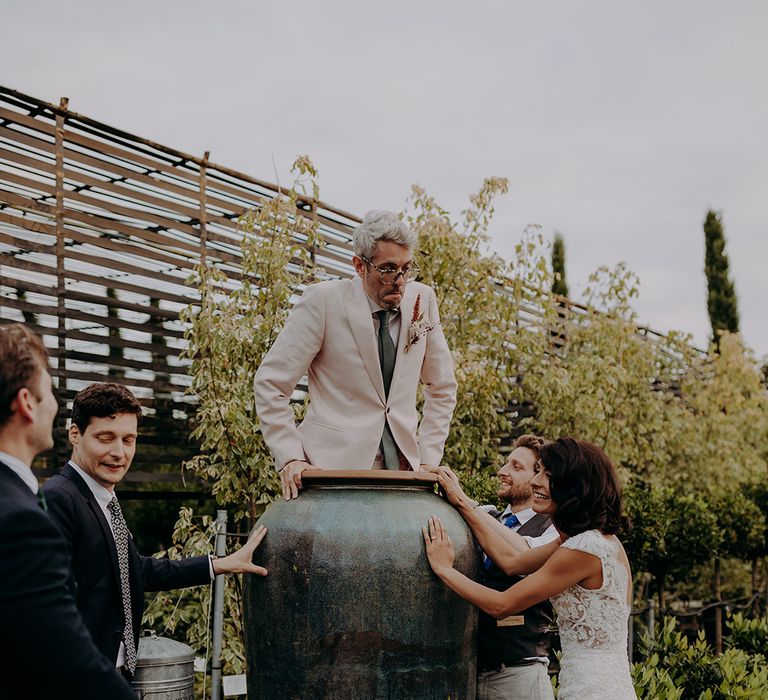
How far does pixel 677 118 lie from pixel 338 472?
569 cm

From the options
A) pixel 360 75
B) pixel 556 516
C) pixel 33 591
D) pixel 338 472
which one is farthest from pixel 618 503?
pixel 360 75

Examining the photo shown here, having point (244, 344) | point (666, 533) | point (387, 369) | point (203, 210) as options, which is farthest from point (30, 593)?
point (666, 533)

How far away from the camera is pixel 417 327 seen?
3.07m

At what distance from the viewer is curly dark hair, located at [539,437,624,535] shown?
9.10 ft

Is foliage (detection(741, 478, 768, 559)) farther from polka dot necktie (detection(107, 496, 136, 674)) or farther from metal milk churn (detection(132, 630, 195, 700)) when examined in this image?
polka dot necktie (detection(107, 496, 136, 674))

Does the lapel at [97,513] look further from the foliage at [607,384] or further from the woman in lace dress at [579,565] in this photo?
the foliage at [607,384]

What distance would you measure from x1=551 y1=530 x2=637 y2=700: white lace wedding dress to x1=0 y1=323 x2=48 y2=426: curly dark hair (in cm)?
174

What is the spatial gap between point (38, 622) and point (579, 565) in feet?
5.71

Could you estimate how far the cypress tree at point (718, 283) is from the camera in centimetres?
2052

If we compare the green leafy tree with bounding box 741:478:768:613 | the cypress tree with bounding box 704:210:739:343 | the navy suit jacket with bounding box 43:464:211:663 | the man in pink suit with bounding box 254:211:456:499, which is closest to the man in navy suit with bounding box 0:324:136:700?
the navy suit jacket with bounding box 43:464:211:663

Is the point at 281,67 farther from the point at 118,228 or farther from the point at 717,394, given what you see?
the point at 717,394

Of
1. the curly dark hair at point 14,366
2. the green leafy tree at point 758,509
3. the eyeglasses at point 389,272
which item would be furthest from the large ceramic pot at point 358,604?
the green leafy tree at point 758,509

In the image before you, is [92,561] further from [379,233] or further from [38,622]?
[379,233]

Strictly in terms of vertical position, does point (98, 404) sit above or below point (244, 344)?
below
